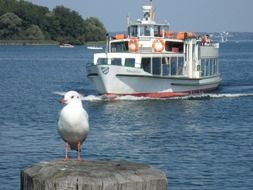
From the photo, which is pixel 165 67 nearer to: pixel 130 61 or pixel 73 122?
pixel 130 61

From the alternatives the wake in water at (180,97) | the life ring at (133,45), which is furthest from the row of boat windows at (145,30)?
the wake in water at (180,97)

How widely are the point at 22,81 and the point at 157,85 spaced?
27.2 meters

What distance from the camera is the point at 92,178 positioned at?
20.6ft

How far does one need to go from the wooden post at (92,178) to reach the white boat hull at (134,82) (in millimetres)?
35801

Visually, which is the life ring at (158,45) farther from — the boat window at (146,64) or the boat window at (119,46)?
the boat window at (119,46)

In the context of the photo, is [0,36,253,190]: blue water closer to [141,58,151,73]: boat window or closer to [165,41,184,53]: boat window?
[141,58,151,73]: boat window

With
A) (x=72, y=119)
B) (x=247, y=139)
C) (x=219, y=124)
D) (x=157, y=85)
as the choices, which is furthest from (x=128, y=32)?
(x=72, y=119)

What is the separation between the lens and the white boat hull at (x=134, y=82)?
42531mm

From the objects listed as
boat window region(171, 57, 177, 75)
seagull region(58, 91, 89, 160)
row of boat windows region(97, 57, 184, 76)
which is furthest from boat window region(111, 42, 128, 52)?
seagull region(58, 91, 89, 160)

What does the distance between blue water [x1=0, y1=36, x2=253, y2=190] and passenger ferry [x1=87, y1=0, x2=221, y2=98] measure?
0.76 m

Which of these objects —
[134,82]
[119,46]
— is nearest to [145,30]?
[119,46]

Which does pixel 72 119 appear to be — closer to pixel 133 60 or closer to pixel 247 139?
pixel 247 139

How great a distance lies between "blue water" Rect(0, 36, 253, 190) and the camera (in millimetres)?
21484

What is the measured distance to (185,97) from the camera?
45.6 metres
